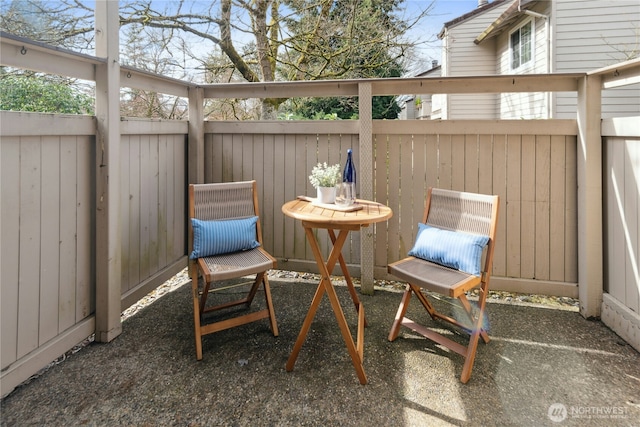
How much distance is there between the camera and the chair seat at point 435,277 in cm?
188

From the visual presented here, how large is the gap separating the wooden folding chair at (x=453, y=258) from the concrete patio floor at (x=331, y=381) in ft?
0.37

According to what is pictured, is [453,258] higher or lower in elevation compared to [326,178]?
lower

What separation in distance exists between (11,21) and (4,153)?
362cm

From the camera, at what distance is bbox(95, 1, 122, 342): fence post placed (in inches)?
83.3

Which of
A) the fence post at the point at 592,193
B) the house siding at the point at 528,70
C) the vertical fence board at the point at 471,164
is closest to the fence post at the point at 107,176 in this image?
the vertical fence board at the point at 471,164

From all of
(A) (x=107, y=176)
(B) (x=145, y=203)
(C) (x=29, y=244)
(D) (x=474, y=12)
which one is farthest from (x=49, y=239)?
(D) (x=474, y=12)

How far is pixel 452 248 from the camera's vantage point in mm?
2145

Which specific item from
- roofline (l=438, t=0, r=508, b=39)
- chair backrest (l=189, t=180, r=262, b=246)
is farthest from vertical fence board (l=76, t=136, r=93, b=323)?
roofline (l=438, t=0, r=508, b=39)

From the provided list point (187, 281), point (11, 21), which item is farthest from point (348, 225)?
point (11, 21)

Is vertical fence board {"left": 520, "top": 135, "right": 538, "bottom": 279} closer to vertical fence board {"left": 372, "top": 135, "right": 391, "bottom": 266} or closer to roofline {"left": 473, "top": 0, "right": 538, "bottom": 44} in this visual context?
vertical fence board {"left": 372, "top": 135, "right": 391, "bottom": 266}

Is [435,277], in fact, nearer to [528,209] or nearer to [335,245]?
[335,245]

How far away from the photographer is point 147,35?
532 centimetres

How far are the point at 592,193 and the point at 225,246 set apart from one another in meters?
2.56

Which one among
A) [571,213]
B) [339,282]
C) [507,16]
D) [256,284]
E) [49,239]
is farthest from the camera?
[507,16]
